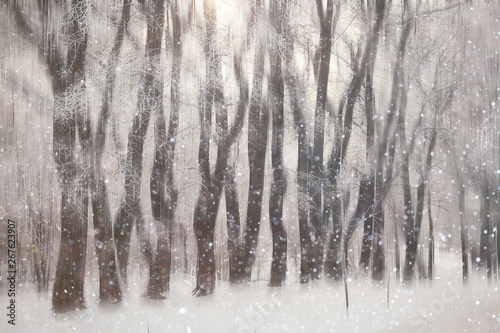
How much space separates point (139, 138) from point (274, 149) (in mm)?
476

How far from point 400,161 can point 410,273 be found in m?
0.39

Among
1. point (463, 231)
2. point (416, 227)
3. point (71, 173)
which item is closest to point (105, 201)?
point (71, 173)

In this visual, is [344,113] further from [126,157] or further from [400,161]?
[126,157]

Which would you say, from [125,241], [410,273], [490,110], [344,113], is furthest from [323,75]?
[125,241]

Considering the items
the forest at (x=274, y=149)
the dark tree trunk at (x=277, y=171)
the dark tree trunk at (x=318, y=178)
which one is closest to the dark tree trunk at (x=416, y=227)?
the forest at (x=274, y=149)

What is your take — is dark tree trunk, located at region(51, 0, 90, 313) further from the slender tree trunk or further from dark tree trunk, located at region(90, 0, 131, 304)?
the slender tree trunk

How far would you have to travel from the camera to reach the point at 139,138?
1.42m

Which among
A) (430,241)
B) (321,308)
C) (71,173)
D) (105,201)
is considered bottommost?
(321,308)

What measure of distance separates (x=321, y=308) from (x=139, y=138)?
34.3 inches

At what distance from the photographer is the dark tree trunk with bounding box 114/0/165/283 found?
1420mm

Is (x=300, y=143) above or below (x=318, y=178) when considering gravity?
above

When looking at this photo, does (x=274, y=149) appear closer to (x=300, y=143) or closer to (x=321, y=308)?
(x=300, y=143)

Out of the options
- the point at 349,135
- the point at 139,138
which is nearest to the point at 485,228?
the point at 349,135

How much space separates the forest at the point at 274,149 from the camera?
1.40m
